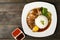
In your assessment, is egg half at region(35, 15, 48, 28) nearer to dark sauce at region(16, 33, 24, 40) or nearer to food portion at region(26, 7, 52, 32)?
food portion at region(26, 7, 52, 32)

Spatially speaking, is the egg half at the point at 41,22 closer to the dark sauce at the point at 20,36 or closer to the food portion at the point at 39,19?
the food portion at the point at 39,19

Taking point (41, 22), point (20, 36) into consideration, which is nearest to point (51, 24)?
point (41, 22)

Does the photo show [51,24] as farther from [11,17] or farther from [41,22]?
[11,17]

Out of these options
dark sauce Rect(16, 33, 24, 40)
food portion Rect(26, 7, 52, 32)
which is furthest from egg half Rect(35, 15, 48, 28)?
dark sauce Rect(16, 33, 24, 40)

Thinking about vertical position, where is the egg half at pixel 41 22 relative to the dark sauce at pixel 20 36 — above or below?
above

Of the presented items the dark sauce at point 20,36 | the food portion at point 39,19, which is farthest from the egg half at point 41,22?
the dark sauce at point 20,36

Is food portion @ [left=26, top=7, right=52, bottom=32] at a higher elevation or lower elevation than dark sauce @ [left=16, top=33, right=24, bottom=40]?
higher

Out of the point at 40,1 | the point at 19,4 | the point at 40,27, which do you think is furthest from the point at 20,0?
the point at 40,27
